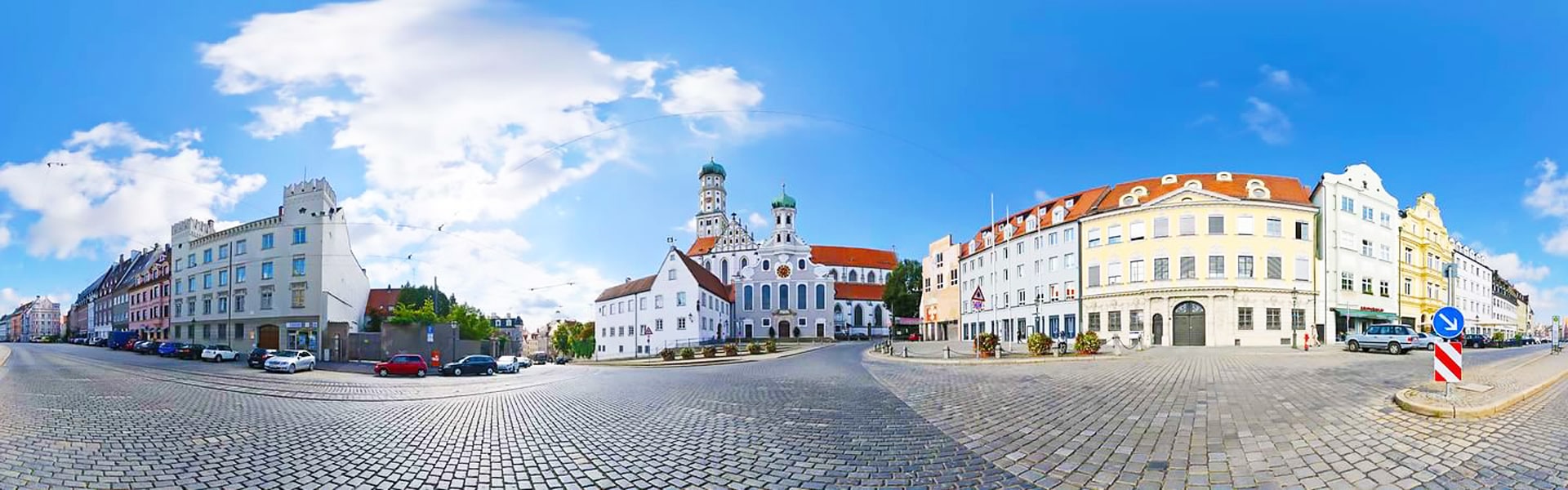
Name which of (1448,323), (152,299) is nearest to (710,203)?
(152,299)

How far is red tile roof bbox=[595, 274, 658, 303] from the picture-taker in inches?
2830

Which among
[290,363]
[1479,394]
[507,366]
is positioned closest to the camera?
[1479,394]

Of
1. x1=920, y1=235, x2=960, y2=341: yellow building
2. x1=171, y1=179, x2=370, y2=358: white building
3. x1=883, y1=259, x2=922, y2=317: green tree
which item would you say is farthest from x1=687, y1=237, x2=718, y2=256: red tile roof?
x1=171, y1=179, x2=370, y2=358: white building

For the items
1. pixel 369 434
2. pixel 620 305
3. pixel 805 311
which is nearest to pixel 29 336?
pixel 620 305

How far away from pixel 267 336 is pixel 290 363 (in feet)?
90.3

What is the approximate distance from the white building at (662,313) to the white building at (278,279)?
2373 cm

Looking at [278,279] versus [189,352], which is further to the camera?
[278,279]

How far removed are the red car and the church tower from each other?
82315mm

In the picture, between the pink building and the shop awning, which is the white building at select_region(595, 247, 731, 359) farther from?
the shop awning

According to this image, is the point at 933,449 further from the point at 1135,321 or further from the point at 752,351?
the point at 1135,321

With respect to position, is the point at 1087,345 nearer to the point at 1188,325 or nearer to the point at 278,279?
the point at 1188,325

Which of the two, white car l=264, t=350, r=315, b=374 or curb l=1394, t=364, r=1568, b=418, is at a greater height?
curb l=1394, t=364, r=1568, b=418

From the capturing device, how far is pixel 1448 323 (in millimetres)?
12781

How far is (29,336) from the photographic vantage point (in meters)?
150
